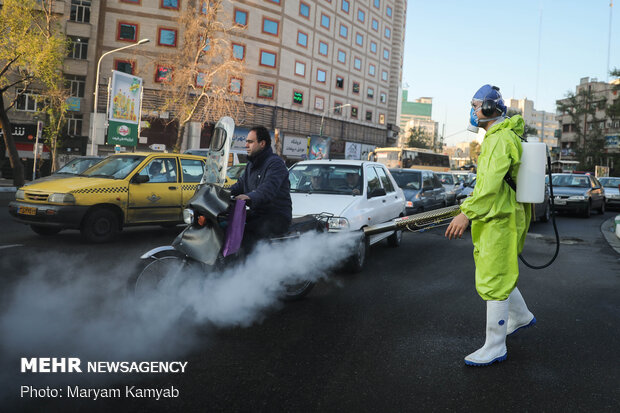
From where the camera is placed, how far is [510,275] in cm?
358

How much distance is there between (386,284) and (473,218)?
2788 millimetres

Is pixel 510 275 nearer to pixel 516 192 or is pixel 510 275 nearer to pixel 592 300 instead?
pixel 516 192

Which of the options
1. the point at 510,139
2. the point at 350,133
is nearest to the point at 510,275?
the point at 510,139

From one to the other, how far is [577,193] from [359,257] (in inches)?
567

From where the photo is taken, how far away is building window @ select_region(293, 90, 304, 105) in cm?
4337

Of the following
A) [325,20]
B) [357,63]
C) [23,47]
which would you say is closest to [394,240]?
[23,47]

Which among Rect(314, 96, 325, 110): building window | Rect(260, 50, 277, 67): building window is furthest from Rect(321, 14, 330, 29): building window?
Rect(260, 50, 277, 67): building window

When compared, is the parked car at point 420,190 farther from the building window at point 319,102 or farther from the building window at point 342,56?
the building window at point 342,56

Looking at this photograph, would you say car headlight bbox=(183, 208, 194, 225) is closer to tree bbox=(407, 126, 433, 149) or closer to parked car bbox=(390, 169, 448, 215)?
parked car bbox=(390, 169, 448, 215)

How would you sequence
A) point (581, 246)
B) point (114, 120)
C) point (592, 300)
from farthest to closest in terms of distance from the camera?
point (114, 120) < point (581, 246) < point (592, 300)

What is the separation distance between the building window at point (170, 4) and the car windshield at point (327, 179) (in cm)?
3238

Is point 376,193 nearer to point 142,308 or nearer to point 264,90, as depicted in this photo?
point 142,308

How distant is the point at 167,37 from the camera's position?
118 ft

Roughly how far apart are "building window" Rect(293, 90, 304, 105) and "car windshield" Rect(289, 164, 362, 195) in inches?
1421
